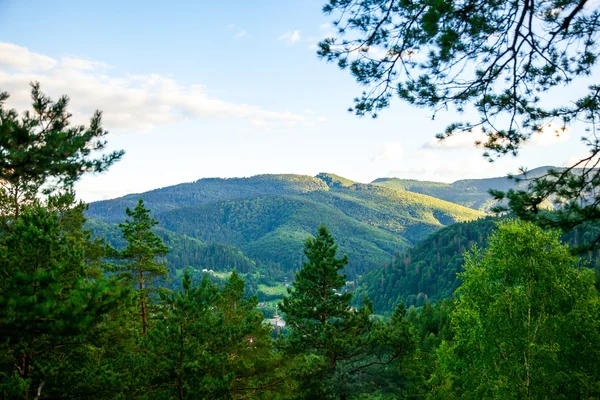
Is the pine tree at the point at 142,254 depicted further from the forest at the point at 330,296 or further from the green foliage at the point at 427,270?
the green foliage at the point at 427,270

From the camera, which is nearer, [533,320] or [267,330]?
[533,320]

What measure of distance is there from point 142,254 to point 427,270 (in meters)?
131

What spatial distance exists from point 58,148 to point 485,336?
15556 mm

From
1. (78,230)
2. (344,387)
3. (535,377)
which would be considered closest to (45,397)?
(344,387)

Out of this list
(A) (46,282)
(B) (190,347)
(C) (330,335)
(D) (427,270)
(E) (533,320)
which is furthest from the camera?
(D) (427,270)

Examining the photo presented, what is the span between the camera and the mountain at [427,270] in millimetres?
130750

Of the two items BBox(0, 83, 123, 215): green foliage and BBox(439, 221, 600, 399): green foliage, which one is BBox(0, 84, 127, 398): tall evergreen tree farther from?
BBox(439, 221, 600, 399): green foliage

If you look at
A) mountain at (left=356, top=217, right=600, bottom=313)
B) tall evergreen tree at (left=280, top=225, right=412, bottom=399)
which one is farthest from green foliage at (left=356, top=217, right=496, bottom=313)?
tall evergreen tree at (left=280, top=225, right=412, bottom=399)

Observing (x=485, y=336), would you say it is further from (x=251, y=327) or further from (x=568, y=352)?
(x=251, y=327)

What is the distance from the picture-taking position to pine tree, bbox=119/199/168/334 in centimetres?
1964

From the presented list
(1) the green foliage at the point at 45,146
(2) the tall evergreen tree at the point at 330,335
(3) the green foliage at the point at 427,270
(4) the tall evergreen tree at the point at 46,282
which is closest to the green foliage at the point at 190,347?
(4) the tall evergreen tree at the point at 46,282

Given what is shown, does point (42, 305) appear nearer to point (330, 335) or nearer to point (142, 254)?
point (330, 335)

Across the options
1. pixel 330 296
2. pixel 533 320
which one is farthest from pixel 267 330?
pixel 533 320

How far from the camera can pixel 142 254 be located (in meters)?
20.1
